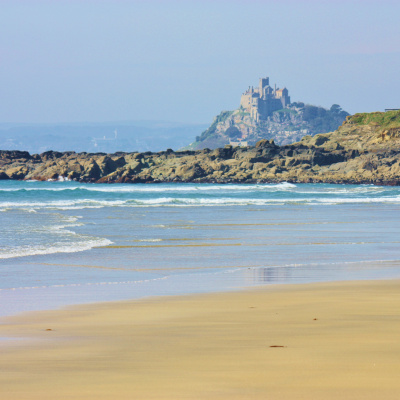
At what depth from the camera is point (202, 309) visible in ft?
25.0

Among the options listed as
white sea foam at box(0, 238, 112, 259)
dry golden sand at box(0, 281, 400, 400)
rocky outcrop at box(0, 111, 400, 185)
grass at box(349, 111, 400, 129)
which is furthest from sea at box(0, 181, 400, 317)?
grass at box(349, 111, 400, 129)

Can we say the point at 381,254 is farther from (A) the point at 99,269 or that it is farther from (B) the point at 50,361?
(B) the point at 50,361

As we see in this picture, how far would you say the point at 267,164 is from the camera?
95375mm

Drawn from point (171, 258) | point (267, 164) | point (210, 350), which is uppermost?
point (267, 164)

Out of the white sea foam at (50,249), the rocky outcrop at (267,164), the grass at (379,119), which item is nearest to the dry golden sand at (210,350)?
the white sea foam at (50,249)

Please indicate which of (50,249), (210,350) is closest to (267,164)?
(50,249)

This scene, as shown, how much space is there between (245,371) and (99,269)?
7007 mm

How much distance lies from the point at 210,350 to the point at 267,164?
9053 cm

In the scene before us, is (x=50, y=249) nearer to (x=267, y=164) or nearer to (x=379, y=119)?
(x=267, y=164)

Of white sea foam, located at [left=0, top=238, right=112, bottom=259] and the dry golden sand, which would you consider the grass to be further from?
the dry golden sand

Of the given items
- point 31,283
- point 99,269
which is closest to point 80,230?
point 99,269

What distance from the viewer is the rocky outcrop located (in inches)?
3499

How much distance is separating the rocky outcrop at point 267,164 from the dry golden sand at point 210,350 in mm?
77577

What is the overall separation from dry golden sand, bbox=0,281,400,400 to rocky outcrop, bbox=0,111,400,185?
77.6m
